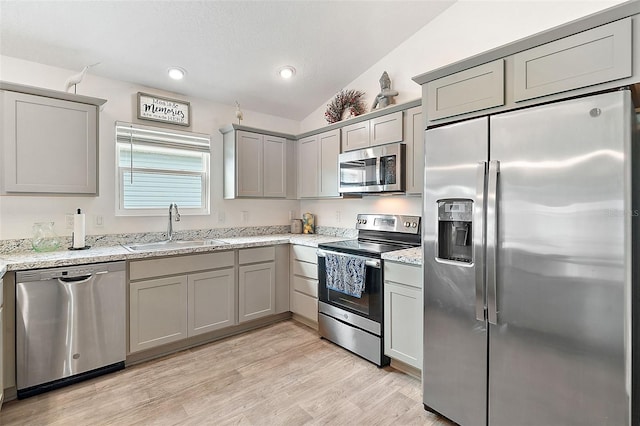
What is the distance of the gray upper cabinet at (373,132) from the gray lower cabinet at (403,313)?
3.92 feet

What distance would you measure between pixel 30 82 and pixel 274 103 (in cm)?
226

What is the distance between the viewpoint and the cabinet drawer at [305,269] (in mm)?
3390

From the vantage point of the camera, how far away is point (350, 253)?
9.36 feet

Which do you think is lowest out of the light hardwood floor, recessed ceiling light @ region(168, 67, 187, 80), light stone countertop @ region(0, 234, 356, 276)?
the light hardwood floor

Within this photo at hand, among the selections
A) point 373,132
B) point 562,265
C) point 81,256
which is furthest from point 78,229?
point 562,265

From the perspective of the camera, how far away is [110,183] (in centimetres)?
310

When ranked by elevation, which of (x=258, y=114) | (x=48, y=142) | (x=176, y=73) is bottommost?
(x=48, y=142)

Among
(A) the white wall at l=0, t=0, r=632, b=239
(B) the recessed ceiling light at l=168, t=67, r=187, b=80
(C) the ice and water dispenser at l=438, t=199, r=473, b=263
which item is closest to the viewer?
(C) the ice and water dispenser at l=438, t=199, r=473, b=263

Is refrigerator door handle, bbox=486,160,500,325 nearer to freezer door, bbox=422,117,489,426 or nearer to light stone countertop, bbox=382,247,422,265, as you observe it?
freezer door, bbox=422,117,489,426

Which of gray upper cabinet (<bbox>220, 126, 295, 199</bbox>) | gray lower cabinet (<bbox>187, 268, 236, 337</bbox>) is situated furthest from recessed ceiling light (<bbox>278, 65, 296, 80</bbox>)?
gray lower cabinet (<bbox>187, 268, 236, 337</bbox>)

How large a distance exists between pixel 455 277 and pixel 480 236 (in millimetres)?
293

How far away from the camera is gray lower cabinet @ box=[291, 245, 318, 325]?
134 inches

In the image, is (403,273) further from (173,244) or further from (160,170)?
(160,170)

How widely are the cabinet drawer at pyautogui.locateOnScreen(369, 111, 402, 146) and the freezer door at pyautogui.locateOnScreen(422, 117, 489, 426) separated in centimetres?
90
